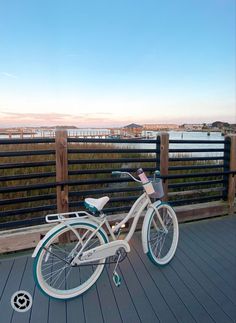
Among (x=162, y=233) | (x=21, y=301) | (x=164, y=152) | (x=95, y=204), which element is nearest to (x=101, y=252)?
(x=95, y=204)

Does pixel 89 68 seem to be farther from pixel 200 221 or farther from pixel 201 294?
pixel 201 294

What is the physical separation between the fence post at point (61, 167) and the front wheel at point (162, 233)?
1110 mm

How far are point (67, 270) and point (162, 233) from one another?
1.10 m

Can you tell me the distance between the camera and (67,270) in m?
2.32

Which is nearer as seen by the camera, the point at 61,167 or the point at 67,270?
the point at 67,270

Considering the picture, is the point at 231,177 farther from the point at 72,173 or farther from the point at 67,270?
the point at 67,270

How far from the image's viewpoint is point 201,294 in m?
2.03

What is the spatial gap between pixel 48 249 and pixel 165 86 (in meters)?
10.5

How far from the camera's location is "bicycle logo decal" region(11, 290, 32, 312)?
182 centimetres

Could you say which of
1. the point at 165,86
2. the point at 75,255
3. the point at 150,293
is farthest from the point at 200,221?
the point at 165,86

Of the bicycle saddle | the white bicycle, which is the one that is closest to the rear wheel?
the white bicycle

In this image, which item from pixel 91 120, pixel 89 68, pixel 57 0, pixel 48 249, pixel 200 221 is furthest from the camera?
pixel 91 120

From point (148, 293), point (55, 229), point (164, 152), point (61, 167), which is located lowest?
point (148, 293)

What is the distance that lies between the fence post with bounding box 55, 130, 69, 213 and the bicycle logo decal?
1.10 m
